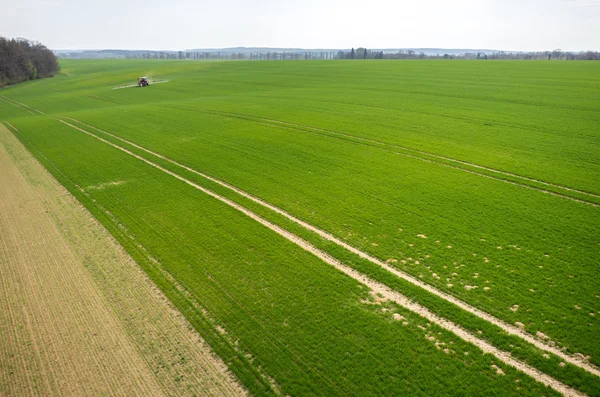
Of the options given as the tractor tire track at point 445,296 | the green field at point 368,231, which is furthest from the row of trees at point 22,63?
the tractor tire track at point 445,296

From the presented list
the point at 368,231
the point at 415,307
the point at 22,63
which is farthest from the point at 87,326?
the point at 22,63

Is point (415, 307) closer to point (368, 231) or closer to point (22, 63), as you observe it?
point (368, 231)

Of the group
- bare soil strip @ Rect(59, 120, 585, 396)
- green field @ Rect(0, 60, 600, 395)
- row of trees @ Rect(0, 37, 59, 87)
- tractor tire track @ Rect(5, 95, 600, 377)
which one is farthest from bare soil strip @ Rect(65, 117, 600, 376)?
row of trees @ Rect(0, 37, 59, 87)

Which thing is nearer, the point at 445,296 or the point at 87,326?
the point at 87,326

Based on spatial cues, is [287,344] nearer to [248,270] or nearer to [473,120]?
[248,270]

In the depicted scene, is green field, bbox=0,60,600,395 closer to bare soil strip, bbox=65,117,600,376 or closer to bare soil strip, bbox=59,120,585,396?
bare soil strip, bbox=65,117,600,376

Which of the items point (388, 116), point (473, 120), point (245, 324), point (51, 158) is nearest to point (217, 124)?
point (51, 158)
